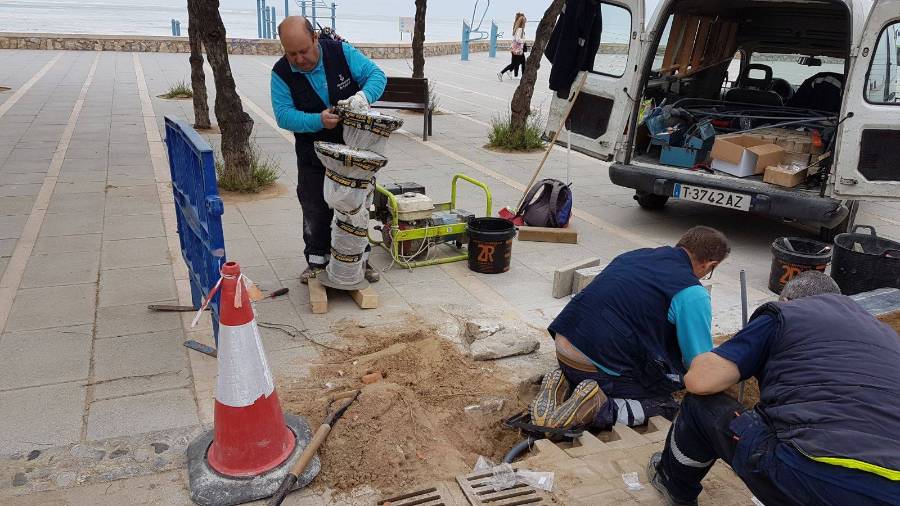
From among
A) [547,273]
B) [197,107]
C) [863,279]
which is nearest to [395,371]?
[547,273]

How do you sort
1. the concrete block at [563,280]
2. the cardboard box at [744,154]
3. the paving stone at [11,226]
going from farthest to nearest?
the cardboard box at [744,154] < the paving stone at [11,226] < the concrete block at [563,280]

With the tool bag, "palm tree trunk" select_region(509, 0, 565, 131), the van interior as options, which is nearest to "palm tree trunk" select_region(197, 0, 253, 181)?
the tool bag

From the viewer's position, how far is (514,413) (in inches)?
148

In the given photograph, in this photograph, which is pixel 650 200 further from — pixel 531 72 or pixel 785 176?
pixel 531 72

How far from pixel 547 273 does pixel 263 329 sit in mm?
2449

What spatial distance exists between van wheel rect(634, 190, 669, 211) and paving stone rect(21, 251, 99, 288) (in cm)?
563

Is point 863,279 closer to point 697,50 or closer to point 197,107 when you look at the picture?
point 697,50

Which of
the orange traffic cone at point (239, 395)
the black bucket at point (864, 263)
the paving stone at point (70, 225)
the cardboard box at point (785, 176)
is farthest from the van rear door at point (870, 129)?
the paving stone at point (70, 225)

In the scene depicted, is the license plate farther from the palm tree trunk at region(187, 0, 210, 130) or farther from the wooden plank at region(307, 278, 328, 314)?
the palm tree trunk at region(187, 0, 210, 130)

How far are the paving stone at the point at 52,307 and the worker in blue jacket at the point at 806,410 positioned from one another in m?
3.91

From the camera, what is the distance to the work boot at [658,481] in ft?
9.81

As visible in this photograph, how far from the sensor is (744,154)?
681 centimetres

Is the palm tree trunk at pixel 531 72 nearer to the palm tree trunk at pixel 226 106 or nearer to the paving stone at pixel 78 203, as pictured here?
the palm tree trunk at pixel 226 106

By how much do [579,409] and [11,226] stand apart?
5619 mm
